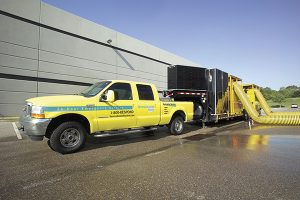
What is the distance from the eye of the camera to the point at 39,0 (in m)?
20.3

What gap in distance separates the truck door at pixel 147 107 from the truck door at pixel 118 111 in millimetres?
317

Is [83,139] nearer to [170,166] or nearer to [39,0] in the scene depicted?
[170,166]

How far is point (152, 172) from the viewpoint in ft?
15.9

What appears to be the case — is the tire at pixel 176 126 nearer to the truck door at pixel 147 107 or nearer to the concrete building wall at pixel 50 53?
the truck door at pixel 147 107

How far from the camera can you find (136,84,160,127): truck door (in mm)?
8250

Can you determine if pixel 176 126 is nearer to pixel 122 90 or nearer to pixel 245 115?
pixel 122 90

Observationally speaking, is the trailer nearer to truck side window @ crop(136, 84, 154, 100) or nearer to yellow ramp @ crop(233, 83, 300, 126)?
yellow ramp @ crop(233, 83, 300, 126)

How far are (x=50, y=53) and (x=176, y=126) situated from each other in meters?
16.0

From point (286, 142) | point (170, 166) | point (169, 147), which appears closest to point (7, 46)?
point (169, 147)

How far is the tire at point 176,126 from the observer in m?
9.78

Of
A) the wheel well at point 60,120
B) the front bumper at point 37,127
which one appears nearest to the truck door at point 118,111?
the wheel well at point 60,120

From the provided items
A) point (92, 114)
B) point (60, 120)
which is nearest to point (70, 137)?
point (60, 120)

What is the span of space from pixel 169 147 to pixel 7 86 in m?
16.2

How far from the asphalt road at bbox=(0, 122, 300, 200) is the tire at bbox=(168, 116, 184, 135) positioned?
7.23 ft
